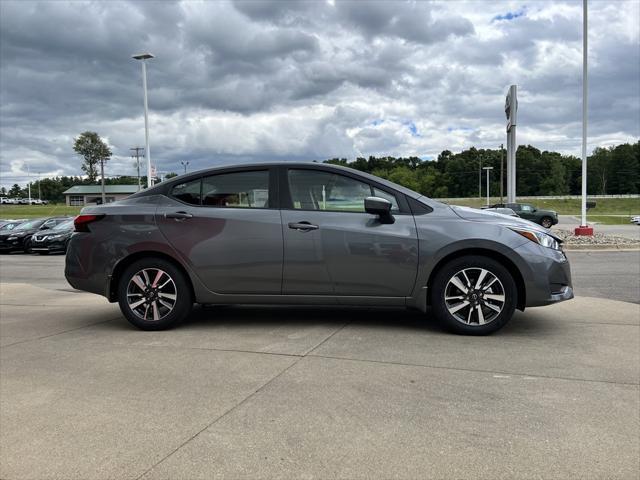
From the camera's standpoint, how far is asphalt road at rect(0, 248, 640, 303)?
7.96 metres

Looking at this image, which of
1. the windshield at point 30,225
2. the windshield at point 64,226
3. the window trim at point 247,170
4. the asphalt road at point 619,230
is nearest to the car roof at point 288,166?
the window trim at point 247,170

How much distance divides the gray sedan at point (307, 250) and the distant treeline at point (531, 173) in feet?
394

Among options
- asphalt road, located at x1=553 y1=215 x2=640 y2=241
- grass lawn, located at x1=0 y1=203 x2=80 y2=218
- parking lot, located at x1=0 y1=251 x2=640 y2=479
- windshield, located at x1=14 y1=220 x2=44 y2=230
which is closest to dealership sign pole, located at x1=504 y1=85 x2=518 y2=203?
asphalt road, located at x1=553 y1=215 x2=640 y2=241

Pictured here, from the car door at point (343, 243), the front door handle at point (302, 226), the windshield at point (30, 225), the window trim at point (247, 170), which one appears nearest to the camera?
the car door at point (343, 243)

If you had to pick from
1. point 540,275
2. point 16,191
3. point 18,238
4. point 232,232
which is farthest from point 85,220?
point 16,191

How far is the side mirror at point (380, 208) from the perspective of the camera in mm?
4871

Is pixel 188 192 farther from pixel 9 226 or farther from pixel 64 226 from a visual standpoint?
pixel 9 226

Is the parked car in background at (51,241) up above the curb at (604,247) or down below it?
above

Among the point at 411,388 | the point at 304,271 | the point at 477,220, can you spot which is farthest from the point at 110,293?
the point at 477,220

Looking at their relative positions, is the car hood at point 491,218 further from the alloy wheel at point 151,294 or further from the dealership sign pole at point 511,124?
the dealership sign pole at point 511,124

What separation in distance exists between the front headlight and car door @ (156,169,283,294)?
2.24 meters

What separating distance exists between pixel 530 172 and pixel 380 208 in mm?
138217

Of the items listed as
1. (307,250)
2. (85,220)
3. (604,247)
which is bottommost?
(604,247)

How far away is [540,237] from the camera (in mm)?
4980
